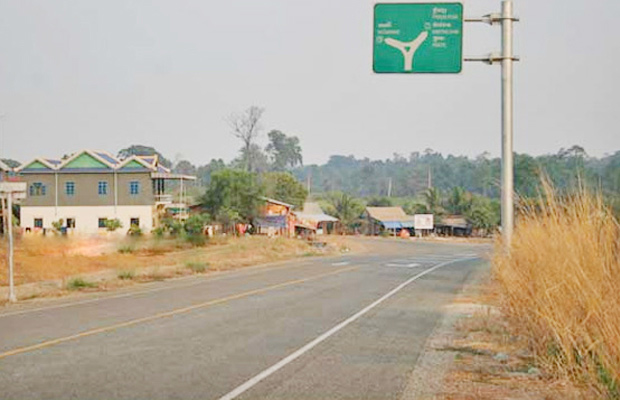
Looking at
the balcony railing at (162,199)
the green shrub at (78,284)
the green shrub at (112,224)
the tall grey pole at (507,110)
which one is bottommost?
the green shrub at (78,284)

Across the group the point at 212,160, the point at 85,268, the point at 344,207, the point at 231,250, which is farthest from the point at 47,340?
the point at 212,160

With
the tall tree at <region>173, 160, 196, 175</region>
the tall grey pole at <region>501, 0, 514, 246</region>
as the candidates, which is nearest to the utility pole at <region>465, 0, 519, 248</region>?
the tall grey pole at <region>501, 0, 514, 246</region>

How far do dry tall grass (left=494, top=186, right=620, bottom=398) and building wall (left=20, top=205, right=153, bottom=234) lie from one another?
56245 mm

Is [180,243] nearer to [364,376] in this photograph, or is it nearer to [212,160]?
[364,376]

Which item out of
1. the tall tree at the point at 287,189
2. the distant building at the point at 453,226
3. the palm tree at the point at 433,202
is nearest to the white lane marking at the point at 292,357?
the distant building at the point at 453,226

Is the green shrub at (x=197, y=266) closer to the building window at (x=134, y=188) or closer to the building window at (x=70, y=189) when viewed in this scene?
the building window at (x=134, y=188)

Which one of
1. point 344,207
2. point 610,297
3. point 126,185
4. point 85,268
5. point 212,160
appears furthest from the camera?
point 212,160

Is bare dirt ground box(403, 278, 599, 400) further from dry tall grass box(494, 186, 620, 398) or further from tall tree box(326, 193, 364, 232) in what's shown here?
tall tree box(326, 193, 364, 232)

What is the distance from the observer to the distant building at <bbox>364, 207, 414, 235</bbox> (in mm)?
102938

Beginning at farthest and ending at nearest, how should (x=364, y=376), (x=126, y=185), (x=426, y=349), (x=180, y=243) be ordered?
(x=126, y=185) < (x=180, y=243) < (x=426, y=349) < (x=364, y=376)

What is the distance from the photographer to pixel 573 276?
8.38 metres

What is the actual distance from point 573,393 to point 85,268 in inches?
1084

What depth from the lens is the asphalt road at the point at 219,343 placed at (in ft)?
30.5

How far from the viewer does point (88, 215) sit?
6588 cm
